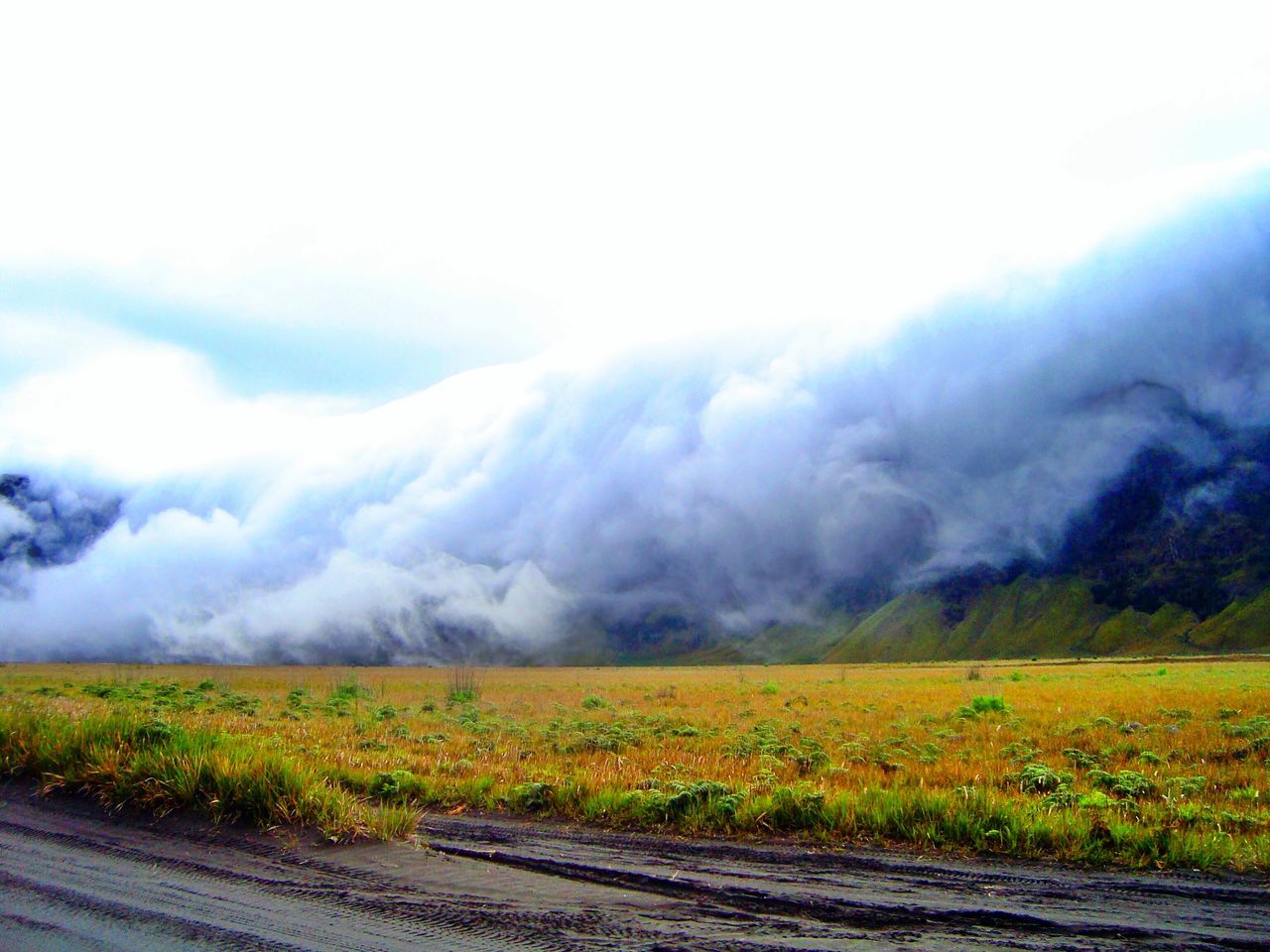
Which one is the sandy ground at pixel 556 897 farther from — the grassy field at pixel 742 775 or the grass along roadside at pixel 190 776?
the grassy field at pixel 742 775

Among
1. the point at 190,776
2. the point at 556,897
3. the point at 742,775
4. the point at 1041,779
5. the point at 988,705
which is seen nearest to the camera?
the point at 556,897

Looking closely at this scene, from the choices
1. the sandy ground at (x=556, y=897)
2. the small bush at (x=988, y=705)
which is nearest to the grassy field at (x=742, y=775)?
the sandy ground at (x=556, y=897)

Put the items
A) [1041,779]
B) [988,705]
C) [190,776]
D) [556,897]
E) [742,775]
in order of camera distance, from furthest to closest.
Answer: [988,705]
[742,775]
[1041,779]
[190,776]
[556,897]

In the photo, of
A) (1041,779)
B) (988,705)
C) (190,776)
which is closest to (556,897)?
(190,776)

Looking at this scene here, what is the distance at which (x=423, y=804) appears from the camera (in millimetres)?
12477

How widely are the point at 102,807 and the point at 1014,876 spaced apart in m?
11.0

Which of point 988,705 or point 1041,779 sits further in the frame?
point 988,705

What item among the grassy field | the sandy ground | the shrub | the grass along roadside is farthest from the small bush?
the grass along roadside

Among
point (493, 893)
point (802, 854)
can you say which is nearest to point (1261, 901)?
point (802, 854)

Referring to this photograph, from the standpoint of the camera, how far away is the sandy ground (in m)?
6.58

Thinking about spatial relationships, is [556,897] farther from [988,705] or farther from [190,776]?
[988,705]

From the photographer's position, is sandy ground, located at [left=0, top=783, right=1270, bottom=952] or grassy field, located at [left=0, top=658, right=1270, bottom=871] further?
grassy field, located at [left=0, top=658, right=1270, bottom=871]

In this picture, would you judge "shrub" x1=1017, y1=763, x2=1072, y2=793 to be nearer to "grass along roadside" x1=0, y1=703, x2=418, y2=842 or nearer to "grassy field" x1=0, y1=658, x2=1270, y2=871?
"grassy field" x1=0, y1=658, x2=1270, y2=871

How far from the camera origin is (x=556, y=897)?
24.6 feet
